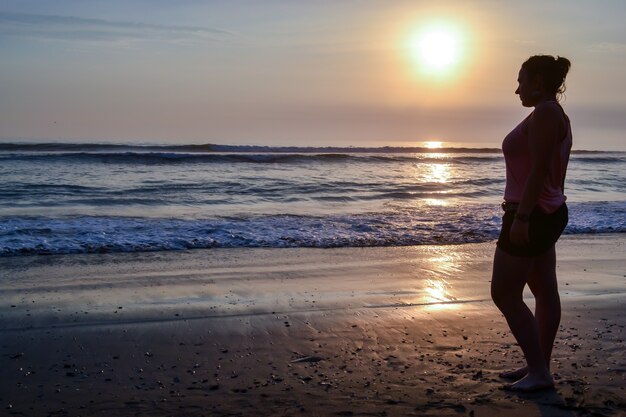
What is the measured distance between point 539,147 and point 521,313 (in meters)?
0.91

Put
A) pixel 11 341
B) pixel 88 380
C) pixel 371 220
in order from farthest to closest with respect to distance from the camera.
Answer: pixel 371 220, pixel 11 341, pixel 88 380

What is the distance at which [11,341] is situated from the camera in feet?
15.9

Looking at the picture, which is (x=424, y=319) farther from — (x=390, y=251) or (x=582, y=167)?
(x=582, y=167)

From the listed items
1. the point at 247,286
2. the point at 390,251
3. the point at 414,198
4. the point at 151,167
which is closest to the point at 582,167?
the point at 414,198

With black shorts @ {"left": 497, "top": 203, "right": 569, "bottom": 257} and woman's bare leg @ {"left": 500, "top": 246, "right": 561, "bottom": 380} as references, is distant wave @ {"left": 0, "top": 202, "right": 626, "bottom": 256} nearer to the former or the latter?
woman's bare leg @ {"left": 500, "top": 246, "right": 561, "bottom": 380}

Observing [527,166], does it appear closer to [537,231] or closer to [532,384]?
[537,231]

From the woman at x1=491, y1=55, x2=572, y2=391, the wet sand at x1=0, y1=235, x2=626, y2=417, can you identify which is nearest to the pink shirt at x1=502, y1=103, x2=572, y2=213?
the woman at x1=491, y1=55, x2=572, y2=391

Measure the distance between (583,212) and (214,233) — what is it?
7.23m

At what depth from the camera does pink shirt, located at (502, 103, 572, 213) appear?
3.58 meters

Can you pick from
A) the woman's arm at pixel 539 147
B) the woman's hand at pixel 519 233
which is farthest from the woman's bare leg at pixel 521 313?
the woman's arm at pixel 539 147

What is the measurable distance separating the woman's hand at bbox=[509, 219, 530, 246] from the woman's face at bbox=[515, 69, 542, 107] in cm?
61

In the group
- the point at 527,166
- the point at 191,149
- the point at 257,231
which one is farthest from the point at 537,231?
the point at 191,149

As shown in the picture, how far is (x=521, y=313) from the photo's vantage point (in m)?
3.78

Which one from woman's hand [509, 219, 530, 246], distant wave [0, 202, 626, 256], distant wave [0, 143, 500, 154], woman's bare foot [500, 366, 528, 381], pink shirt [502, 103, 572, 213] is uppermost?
pink shirt [502, 103, 572, 213]
